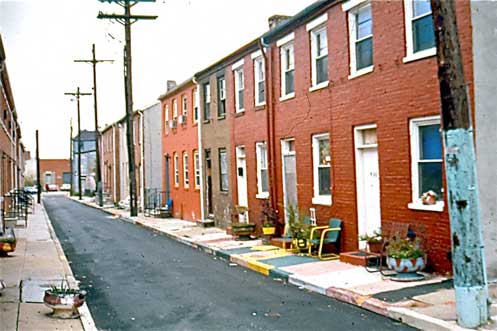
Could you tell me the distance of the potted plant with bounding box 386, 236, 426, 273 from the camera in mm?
10586

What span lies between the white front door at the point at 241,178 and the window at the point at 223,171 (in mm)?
1397

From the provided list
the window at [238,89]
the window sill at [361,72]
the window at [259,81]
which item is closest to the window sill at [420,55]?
the window sill at [361,72]

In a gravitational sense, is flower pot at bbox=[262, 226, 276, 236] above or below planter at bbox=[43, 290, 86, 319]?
above

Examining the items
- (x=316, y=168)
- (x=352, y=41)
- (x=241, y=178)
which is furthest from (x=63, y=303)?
(x=241, y=178)

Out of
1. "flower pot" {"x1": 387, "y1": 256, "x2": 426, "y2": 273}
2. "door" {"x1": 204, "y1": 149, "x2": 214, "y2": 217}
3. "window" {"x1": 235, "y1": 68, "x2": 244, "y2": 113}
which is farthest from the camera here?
"door" {"x1": 204, "y1": 149, "x2": 214, "y2": 217}

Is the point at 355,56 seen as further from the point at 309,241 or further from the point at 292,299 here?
the point at 292,299

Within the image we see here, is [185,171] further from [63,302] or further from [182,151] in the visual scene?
[63,302]

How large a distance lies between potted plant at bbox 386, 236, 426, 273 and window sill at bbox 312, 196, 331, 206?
3735mm

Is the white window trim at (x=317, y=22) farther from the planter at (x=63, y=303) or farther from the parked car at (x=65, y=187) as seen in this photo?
the parked car at (x=65, y=187)

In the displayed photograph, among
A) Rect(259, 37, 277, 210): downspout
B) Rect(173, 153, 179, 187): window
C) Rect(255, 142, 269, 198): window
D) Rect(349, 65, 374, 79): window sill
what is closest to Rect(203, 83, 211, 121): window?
Rect(173, 153, 179, 187): window

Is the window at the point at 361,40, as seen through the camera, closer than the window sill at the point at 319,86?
Yes

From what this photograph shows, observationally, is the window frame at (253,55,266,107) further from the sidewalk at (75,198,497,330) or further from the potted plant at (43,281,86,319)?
the potted plant at (43,281,86,319)

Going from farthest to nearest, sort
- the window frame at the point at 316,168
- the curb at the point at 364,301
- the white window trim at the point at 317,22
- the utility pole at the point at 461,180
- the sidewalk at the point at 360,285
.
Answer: the window frame at the point at 316,168 → the white window trim at the point at 317,22 → the sidewalk at the point at 360,285 → the curb at the point at 364,301 → the utility pole at the point at 461,180

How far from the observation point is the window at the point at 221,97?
73.7 feet
